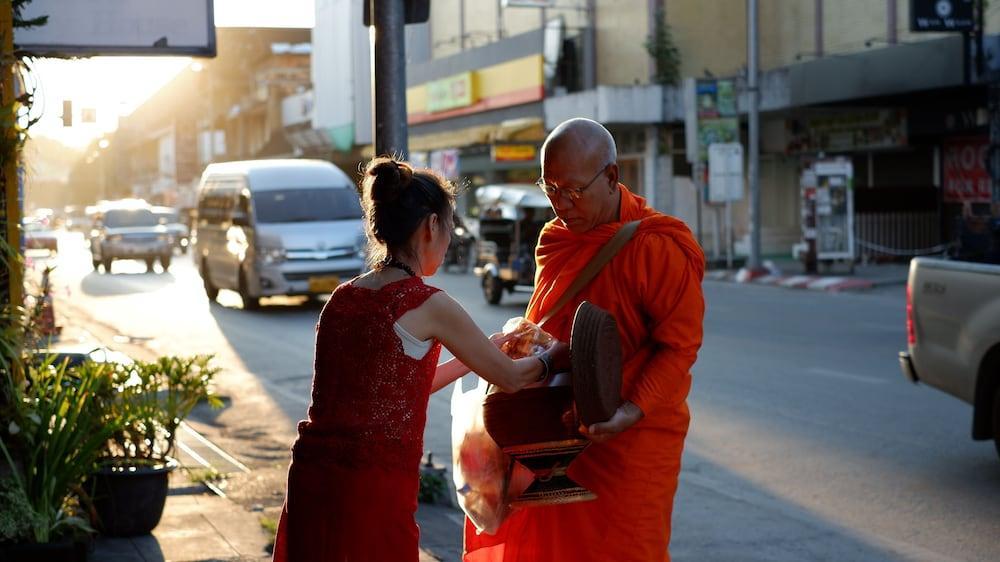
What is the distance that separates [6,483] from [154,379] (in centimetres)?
150

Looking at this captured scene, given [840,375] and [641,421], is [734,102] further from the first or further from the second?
[641,421]

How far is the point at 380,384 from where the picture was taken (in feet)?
11.2

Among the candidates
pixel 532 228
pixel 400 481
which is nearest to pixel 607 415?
pixel 400 481

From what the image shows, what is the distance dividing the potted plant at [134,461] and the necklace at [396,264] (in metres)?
2.98

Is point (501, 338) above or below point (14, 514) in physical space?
above

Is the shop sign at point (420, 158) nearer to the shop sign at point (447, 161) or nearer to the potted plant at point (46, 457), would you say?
the shop sign at point (447, 161)

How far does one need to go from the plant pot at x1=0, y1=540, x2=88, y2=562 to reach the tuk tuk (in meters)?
14.8

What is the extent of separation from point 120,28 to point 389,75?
141 centimetres

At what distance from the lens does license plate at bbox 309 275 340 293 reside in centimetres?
2120

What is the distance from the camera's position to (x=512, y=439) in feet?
12.4

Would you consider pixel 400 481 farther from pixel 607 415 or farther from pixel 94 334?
pixel 94 334

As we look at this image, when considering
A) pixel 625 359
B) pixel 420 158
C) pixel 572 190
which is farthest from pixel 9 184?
pixel 420 158

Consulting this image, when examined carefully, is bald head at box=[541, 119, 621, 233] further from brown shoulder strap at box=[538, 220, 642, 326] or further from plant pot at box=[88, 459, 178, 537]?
plant pot at box=[88, 459, 178, 537]

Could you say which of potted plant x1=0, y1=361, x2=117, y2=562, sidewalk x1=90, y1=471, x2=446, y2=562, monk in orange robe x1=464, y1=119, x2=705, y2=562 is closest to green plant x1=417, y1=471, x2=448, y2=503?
sidewalk x1=90, y1=471, x2=446, y2=562
